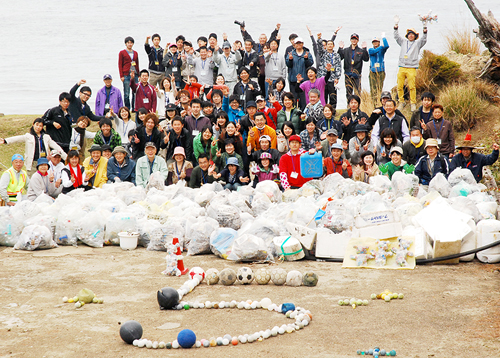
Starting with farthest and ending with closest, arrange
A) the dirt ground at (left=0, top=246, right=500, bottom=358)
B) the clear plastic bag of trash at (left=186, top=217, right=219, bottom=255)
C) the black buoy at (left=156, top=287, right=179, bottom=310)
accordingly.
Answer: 1. the clear plastic bag of trash at (left=186, top=217, right=219, bottom=255)
2. the black buoy at (left=156, top=287, right=179, bottom=310)
3. the dirt ground at (left=0, top=246, right=500, bottom=358)

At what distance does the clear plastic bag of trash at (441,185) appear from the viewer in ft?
25.7

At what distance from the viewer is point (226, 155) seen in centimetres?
927

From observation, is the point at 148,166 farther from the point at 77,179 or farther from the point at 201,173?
the point at 77,179

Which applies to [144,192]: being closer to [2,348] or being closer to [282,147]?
[282,147]

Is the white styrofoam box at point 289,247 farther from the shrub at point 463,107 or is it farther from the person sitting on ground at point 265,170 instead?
the shrub at point 463,107

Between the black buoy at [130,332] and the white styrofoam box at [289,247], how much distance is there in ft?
8.36

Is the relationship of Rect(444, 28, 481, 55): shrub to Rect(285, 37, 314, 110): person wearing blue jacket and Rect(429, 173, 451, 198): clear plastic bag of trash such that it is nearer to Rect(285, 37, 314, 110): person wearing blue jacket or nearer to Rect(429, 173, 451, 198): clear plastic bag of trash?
Rect(285, 37, 314, 110): person wearing blue jacket

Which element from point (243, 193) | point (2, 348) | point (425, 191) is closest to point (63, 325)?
point (2, 348)

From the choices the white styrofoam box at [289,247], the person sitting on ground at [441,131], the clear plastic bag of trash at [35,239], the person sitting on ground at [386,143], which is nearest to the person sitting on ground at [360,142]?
the person sitting on ground at [386,143]

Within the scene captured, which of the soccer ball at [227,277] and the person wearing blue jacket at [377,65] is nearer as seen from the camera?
the soccer ball at [227,277]

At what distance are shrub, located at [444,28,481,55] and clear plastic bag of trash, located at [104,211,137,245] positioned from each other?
1051cm

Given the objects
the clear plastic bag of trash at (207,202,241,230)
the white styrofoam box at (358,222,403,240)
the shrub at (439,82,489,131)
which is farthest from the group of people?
the white styrofoam box at (358,222,403,240)

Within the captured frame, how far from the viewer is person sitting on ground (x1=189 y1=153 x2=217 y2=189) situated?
29.9 feet

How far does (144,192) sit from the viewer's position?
870 centimetres
